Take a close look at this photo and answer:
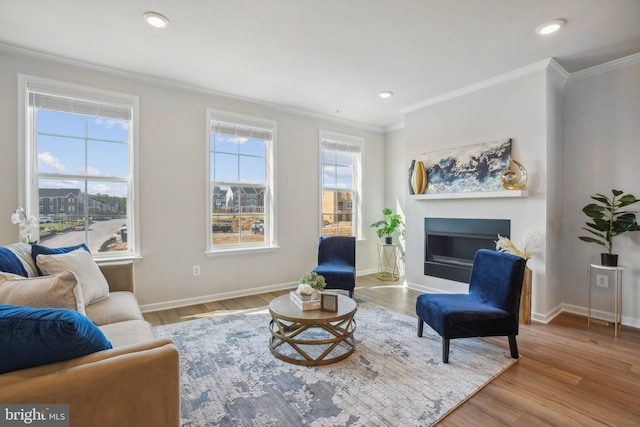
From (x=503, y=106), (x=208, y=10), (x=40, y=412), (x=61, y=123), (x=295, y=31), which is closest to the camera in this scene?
(x=40, y=412)

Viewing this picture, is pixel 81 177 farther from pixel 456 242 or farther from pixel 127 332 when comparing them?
pixel 456 242

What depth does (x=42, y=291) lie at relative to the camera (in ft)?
4.63

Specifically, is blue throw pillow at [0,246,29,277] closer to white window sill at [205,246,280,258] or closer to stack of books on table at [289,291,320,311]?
stack of books on table at [289,291,320,311]

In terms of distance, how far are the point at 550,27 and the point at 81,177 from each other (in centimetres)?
464

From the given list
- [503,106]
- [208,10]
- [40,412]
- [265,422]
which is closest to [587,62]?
[503,106]

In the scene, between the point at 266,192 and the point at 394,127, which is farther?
the point at 394,127

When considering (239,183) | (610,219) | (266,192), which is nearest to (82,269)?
(239,183)

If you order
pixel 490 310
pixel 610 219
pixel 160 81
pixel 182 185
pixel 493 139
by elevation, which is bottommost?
pixel 490 310

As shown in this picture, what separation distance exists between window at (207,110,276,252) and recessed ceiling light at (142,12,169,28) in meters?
1.42

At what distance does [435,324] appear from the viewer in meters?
2.48

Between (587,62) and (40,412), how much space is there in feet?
15.8

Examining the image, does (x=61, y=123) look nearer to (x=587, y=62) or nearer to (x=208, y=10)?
(x=208, y=10)

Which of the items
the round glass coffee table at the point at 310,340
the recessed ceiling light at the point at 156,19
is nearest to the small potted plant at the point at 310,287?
the round glass coffee table at the point at 310,340

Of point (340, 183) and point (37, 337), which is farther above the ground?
point (340, 183)
